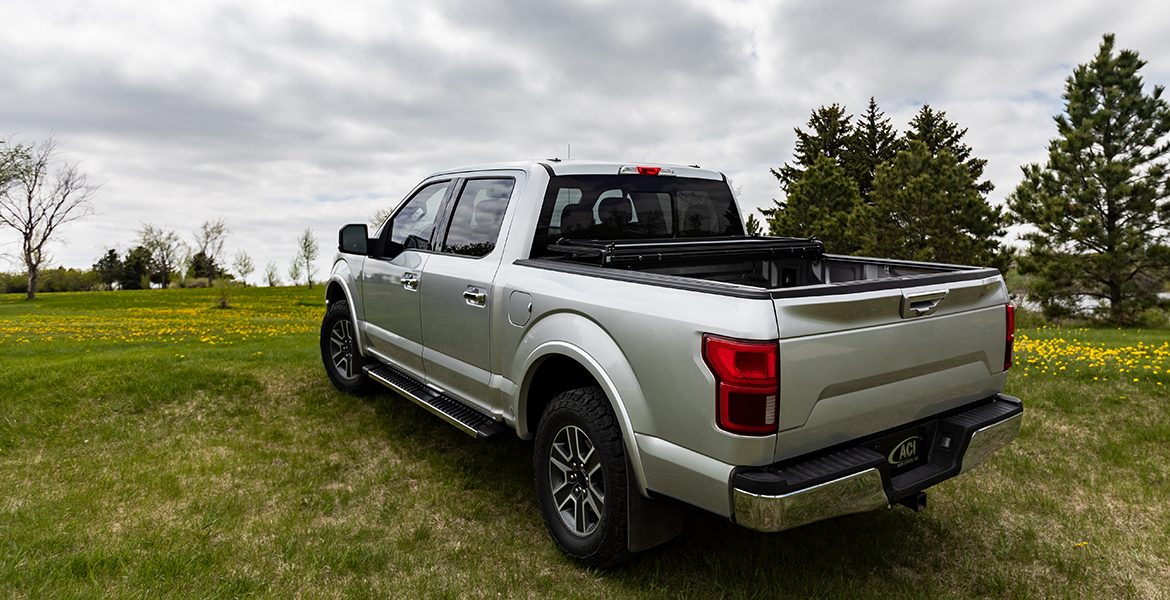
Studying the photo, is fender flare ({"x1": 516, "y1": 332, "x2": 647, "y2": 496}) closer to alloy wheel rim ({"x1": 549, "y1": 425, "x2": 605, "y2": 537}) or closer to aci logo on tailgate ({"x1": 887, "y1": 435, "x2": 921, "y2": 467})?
alloy wheel rim ({"x1": 549, "y1": 425, "x2": 605, "y2": 537})

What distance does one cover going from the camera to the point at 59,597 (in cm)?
325

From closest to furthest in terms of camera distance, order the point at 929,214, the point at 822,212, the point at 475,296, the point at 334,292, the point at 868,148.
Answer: the point at 475,296 < the point at 334,292 < the point at 929,214 < the point at 822,212 < the point at 868,148

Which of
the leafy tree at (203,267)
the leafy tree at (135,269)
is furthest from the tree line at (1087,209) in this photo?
the leafy tree at (135,269)

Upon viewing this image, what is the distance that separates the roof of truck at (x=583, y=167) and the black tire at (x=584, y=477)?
150 centimetres

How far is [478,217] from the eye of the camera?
456 cm

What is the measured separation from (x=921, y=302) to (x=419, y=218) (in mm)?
3592

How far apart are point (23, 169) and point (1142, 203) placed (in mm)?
50848

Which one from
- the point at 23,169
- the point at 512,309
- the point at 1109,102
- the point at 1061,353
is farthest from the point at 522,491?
the point at 23,169

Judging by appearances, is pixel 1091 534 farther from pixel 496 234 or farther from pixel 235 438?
pixel 235 438

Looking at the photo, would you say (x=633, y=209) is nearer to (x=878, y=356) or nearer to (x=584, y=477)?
(x=584, y=477)

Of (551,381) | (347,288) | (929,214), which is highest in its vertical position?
(929,214)

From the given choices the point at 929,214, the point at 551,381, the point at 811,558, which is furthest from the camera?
the point at 929,214

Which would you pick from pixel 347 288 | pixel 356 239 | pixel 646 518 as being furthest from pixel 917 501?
pixel 347 288

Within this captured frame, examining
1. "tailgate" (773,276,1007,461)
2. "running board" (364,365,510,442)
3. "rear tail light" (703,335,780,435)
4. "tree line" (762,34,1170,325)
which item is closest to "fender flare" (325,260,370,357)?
"running board" (364,365,510,442)
